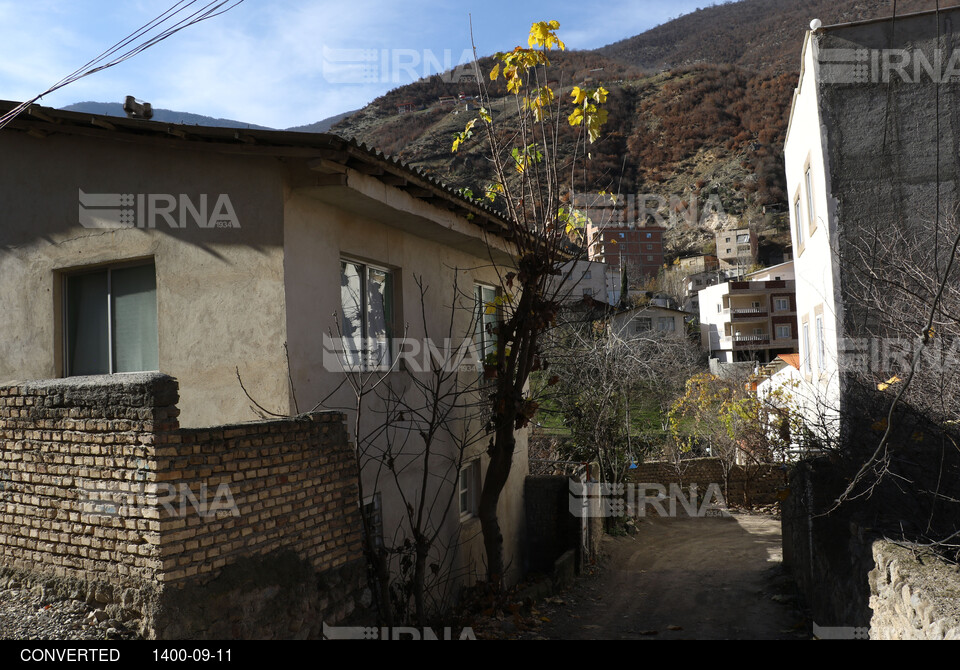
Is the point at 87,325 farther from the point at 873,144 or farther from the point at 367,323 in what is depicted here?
the point at 873,144

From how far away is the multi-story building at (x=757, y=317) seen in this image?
54594 millimetres

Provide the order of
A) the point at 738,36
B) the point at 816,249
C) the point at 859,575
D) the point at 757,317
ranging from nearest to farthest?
1. the point at 859,575
2. the point at 816,249
3. the point at 757,317
4. the point at 738,36

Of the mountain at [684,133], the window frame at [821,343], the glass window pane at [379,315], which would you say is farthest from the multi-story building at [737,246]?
the glass window pane at [379,315]

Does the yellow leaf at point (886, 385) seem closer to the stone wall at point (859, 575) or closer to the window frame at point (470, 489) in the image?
the stone wall at point (859, 575)

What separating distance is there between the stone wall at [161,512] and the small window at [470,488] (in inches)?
207

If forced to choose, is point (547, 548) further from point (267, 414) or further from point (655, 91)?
point (655, 91)

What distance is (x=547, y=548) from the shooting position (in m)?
13.9

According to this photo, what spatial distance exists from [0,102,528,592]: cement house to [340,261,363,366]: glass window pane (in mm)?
24

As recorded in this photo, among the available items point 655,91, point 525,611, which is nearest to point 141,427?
point 525,611

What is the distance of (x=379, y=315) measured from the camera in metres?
8.94

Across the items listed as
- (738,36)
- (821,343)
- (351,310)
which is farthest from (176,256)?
(738,36)

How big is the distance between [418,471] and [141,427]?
5.07m

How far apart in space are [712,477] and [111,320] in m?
20.5

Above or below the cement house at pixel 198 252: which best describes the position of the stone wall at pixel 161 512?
below
